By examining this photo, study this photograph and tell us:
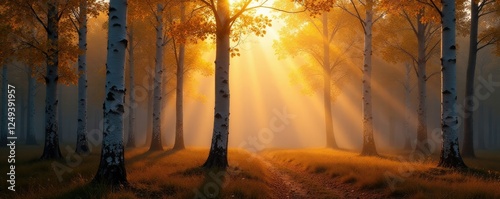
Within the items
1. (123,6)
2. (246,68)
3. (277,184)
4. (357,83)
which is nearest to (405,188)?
(277,184)

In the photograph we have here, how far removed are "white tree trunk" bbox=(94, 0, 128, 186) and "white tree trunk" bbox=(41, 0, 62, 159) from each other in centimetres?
702

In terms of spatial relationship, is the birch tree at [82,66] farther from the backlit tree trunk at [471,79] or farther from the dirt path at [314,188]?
the backlit tree trunk at [471,79]

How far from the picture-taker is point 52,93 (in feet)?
43.3

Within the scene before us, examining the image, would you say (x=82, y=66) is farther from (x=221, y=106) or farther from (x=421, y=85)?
(x=421, y=85)

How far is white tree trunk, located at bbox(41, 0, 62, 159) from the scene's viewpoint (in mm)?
12914

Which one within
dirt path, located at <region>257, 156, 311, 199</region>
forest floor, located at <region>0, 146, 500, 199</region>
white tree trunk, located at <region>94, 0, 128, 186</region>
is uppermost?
white tree trunk, located at <region>94, 0, 128, 186</region>

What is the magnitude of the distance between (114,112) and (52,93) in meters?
7.94

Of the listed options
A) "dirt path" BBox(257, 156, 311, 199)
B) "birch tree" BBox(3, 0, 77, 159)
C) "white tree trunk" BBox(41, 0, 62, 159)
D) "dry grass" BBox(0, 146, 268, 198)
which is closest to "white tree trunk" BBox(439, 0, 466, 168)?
"dirt path" BBox(257, 156, 311, 199)

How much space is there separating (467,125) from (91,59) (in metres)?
35.8

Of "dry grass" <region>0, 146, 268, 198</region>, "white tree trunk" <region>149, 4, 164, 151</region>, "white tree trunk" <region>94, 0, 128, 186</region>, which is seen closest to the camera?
"dry grass" <region>0, 146, 268, 198</region>

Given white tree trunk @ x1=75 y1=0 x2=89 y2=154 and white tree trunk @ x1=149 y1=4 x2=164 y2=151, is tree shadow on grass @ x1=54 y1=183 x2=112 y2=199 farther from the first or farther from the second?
white tree trunk @ x1=149 y1=4 x2=164 y2=151

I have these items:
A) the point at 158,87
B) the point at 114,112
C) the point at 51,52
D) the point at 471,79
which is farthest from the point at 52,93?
the point at 471,79

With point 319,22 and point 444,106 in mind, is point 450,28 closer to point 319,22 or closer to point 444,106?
point 444,106

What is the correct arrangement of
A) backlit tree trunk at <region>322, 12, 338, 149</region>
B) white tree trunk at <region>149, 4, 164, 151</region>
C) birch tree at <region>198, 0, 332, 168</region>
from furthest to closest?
1. backlit tree trunk at <region>322, 12, 338, 149</region>
2. white tree trunk at <region>149, 4, 164, 151</region>
3. birch tree at <region>198, 0, 332, 168</region>
